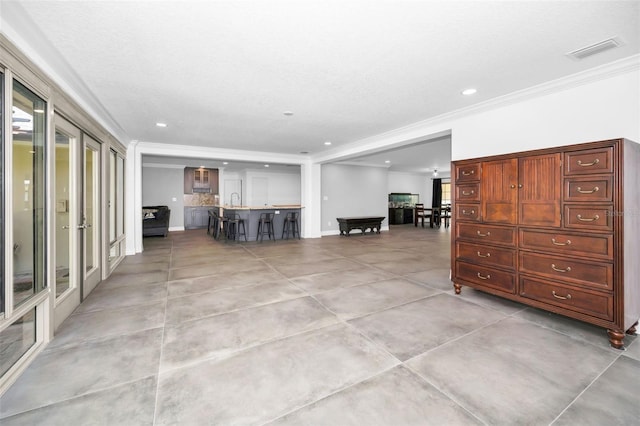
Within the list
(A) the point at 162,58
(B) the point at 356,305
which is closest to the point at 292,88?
(A) the point at 162,58

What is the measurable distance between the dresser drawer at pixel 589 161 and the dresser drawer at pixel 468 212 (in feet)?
3.15

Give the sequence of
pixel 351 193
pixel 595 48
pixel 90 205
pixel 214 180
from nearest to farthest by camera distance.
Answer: pixel 595 48
pixel 90 205
pixel 351 193
pixel 214 180

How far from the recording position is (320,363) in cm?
213

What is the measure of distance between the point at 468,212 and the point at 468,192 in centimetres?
25

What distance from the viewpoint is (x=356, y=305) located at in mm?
3305

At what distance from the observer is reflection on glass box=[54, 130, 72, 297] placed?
10.1 ft

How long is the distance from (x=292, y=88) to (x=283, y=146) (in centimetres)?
376

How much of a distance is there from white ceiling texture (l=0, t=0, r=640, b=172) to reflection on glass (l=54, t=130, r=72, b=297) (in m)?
0.68

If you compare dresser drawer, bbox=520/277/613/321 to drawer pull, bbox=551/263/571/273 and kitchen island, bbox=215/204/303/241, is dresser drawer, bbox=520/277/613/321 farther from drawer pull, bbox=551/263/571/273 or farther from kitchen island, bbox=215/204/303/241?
kitchen island, bbox=215/204/303/241

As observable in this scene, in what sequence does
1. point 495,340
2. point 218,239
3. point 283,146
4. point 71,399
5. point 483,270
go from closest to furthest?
point 71,399
point 495,340
point 483,270
point 283,146
point 218,239

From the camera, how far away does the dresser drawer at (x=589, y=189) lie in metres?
2.44

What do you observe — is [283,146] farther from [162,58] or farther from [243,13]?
[243,13]

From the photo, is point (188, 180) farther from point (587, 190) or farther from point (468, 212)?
point (587, 190)

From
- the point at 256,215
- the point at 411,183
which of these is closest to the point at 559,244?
the point at 256,215
